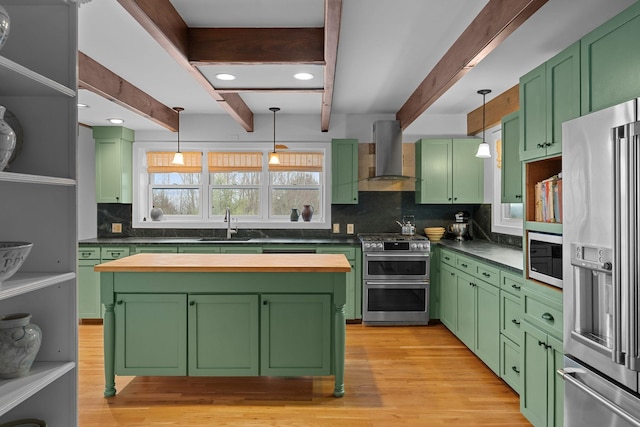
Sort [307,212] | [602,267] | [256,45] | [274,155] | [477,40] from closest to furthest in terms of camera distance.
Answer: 1. [602,267]
2. [477,40]
3. [256,45]
4. [274,155]
5. [307,212]

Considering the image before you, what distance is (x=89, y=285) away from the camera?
4.72 m

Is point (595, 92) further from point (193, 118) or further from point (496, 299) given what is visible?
point (193, 118)

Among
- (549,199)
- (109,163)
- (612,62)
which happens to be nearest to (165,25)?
(612,62)

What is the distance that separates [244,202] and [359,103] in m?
1.94

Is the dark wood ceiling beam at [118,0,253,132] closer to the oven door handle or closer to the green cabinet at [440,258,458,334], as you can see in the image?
the oven door handle

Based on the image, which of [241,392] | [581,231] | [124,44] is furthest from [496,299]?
[124,44]

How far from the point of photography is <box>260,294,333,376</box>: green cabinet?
290cm

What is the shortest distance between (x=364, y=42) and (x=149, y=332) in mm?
2481

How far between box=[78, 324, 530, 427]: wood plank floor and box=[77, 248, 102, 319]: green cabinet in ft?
3.92

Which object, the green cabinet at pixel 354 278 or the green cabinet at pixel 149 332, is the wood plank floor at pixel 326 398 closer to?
the green cabinet at pixel 149 332

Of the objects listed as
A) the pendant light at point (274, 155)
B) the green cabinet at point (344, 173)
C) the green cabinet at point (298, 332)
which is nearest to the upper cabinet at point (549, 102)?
A: the green cabinet at point (298, 332)

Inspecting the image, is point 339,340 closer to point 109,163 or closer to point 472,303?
point 472,303

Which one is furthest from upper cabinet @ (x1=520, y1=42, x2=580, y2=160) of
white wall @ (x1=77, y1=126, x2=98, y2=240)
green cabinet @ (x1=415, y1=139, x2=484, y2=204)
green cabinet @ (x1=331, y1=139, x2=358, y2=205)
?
white wall @ (x1=77, y1=126, x2=98, y2=240)

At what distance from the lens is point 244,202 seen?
17.9 ft
